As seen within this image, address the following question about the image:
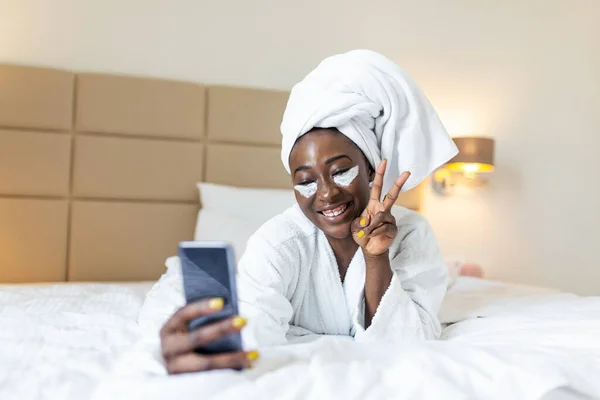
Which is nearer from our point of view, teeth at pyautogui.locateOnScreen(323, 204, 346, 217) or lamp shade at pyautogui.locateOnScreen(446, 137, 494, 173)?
teeth at pyautogui.locateOnScreen(323, 204, 346, 217)

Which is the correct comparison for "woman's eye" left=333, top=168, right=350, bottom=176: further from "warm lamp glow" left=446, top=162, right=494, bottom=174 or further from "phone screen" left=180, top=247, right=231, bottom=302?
"warm lamp glow" left=446, top=162, right=494, bottom=174

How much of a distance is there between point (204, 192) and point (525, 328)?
1.71 meters

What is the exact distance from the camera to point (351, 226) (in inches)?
47.1

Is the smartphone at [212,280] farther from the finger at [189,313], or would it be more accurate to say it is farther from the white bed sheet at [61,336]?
the white bed sheet at [61,336]

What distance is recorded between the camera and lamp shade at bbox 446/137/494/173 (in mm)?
2961

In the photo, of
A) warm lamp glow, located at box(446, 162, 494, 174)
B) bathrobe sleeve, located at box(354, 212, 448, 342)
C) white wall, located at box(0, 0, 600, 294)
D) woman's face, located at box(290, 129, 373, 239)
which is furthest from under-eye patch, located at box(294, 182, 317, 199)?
warm lamp glow, located at box(446, 162, 494, 174)

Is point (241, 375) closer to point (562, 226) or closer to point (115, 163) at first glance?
point (115, 163)

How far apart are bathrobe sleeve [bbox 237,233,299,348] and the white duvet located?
4.2 inches

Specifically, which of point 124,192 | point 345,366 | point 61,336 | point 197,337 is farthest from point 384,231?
point 124,192

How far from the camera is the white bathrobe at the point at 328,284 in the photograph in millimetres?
1159

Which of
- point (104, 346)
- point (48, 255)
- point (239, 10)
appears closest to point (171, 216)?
point (48, 255)

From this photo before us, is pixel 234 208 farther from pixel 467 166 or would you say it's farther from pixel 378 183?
pixel 378 183

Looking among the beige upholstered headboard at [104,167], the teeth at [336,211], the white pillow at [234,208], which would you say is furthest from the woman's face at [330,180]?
the beige upholstered headboard at [104,167]

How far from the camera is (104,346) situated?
3.92ft
